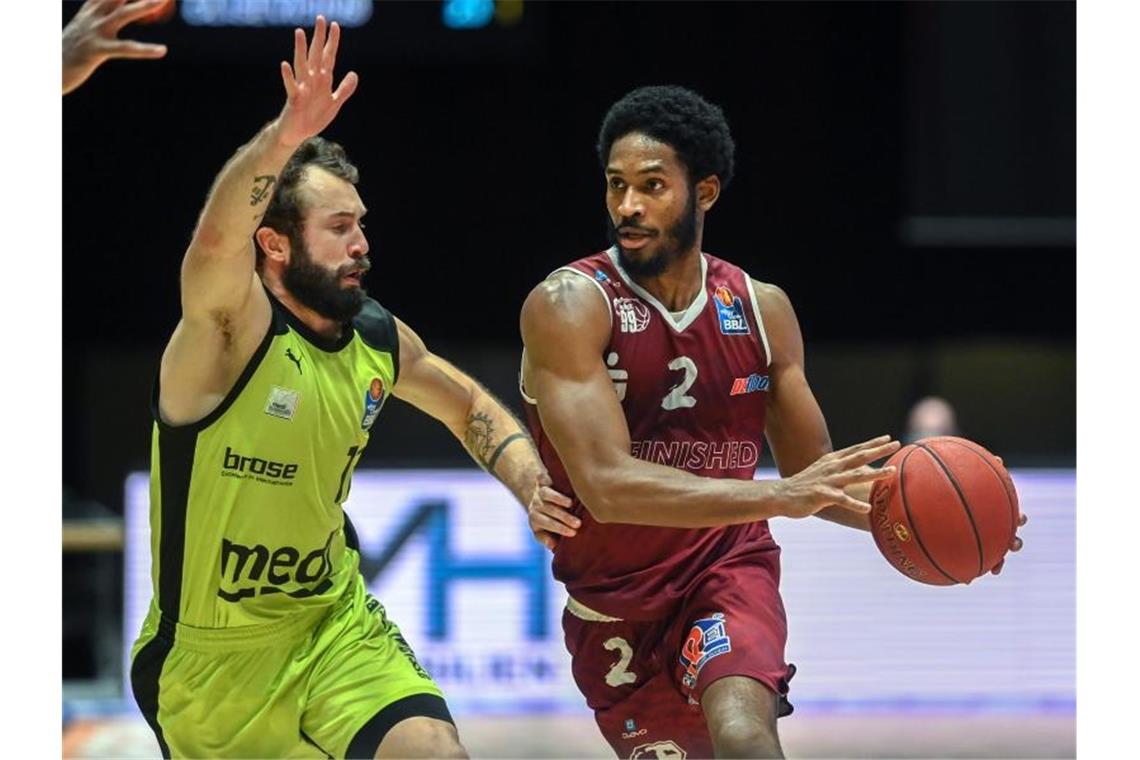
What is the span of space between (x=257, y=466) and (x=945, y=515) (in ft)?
6.28

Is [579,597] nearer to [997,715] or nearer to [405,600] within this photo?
[405,600]

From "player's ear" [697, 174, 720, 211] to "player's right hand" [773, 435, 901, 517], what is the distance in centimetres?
98

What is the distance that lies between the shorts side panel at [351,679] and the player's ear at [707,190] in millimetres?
1563

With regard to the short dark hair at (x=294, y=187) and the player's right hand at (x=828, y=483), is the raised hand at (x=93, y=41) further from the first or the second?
the player's right hand at (x=828, y=483)

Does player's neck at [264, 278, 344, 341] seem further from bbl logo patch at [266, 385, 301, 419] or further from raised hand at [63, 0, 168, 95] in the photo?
raised hand at [63, 0, 168, 95]

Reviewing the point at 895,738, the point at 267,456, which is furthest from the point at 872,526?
the point at 895,738

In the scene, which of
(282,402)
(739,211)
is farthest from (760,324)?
(739,211)

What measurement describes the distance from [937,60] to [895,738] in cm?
433

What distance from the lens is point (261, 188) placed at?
177 inches

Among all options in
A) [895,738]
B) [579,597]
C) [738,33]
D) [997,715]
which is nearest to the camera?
[579,597]

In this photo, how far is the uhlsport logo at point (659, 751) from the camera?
16.9 ft

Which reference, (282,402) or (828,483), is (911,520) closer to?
(828,483)

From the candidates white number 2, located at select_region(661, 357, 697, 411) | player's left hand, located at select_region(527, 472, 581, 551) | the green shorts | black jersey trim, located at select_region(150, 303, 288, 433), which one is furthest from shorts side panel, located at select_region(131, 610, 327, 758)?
white number 2, located at select_region(661, 357, 697, 411)

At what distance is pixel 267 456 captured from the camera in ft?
16.0
